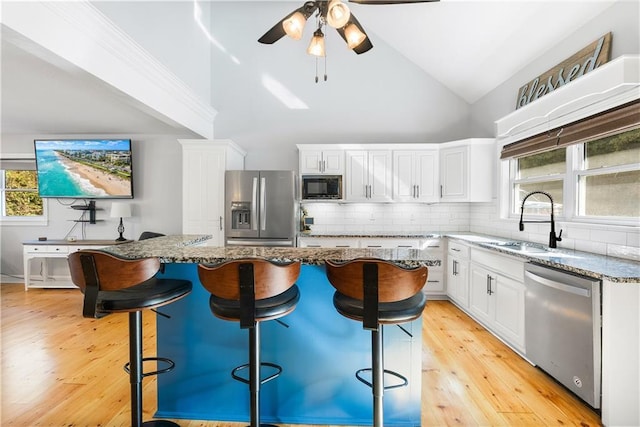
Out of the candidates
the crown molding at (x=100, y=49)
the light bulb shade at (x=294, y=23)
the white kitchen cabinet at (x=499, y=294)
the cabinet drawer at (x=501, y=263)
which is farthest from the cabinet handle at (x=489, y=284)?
the crown molding at (x=100, y=49)

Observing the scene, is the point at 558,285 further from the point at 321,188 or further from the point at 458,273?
the point at 321,188

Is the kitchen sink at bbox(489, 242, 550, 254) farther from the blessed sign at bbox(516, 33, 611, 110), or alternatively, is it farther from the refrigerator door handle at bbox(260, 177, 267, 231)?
the refrigerator door handle at bbox(260, 177, 267, 231)

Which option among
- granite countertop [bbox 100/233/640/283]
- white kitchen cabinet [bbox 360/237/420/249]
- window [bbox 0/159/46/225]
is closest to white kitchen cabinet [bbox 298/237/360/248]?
white kitchen cabinet [bbox 360/237/420/249]

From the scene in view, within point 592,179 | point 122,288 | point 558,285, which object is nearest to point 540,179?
point 592,179

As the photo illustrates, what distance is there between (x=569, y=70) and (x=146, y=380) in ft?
14.8

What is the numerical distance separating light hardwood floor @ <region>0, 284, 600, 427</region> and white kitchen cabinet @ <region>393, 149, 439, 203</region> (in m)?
1.79

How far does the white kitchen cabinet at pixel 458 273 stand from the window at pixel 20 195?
6.65 meters

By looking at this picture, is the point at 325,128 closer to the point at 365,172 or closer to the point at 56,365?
the point at 365,172

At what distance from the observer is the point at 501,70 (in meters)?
3.74

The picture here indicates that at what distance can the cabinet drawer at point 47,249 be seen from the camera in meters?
4.58

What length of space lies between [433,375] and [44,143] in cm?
644

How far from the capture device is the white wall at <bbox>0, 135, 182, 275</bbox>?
16.3 feet

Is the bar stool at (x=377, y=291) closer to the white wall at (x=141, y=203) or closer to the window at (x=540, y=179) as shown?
the window at (x=540, y=179)

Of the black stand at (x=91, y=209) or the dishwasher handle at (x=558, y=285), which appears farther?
the black stand at (x=91, y=209)
